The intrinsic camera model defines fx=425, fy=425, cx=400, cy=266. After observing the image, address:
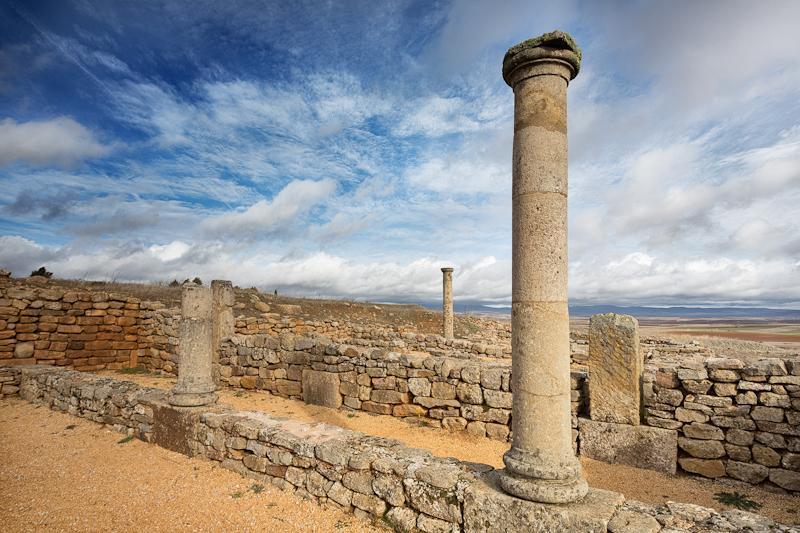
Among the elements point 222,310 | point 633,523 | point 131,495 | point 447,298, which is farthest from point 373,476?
point 447,298

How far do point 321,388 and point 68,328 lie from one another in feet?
30.7

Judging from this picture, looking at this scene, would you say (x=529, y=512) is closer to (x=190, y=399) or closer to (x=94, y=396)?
(x=190, y=399)

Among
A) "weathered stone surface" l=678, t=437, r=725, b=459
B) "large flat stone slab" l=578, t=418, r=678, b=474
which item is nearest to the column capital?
"large flat stone slab" l=578, t=418, r=678, b=474

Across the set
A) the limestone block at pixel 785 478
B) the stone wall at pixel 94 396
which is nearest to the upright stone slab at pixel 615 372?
the limestone block at pixel 785 478

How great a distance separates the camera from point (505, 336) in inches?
979

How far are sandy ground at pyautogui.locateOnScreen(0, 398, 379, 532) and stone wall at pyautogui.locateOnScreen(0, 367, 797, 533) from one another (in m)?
0.22

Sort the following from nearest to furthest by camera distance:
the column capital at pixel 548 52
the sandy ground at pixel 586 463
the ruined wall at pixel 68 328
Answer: the column capital at pixel 548 52 < the sandy ground at pixel 586 463 < the ruined wall at pixel 68 328

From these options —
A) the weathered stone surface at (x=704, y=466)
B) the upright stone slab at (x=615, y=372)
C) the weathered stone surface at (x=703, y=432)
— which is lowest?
the weathered stone surface at (x=704, y=466)

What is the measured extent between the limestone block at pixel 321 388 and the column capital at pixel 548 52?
7.60m

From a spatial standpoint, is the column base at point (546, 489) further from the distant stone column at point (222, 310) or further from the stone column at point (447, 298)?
the stone column at point (447, 298)

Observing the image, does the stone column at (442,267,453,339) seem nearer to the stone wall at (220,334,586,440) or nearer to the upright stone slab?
the stone wall at (220,334,586,440)

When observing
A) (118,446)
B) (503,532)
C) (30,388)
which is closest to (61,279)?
(30,388)

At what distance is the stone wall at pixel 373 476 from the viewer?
11.2ft

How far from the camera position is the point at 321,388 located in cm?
991
